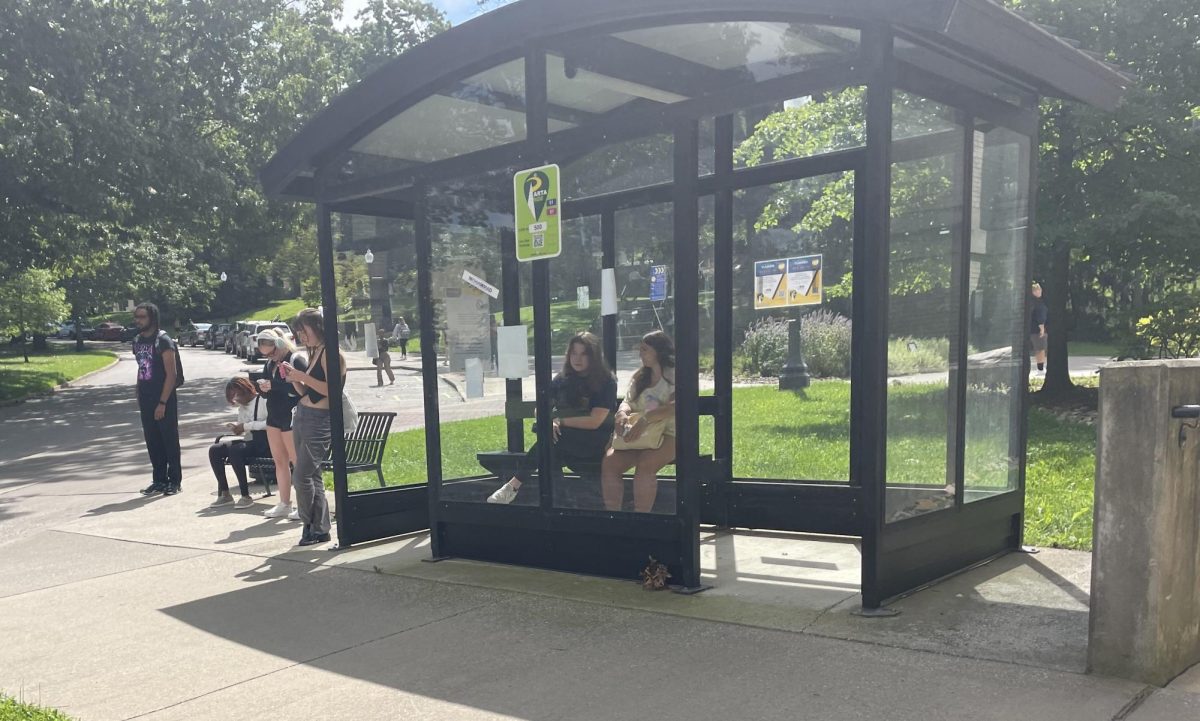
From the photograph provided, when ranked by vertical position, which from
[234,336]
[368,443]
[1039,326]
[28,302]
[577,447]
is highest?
[28,302]

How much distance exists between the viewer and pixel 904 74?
4137 mm

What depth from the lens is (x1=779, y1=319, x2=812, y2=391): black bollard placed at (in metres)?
6.57

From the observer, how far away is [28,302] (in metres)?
31.8

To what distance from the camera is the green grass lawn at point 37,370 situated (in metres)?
21.9

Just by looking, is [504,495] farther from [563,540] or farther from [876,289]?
[876,289]

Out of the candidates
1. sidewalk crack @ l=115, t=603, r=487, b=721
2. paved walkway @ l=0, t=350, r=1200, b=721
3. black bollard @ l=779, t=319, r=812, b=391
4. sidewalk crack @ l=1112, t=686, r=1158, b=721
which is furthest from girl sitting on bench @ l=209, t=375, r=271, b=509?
sidewalk crack @ l=1112, t=686, r=1158, b=721

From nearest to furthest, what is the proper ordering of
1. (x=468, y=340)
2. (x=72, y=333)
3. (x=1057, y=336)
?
1. (x=468, y=340)
2. (x=1057, y=336)
3. (x=72, y=333)

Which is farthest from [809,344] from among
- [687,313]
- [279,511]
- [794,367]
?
[279,511]

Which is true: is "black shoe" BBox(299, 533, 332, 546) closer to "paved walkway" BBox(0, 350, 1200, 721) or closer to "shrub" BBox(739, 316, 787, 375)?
"paved walkway" BBox(0, 350, 1200, 721)

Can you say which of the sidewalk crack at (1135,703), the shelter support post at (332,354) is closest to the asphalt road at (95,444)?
the shelter support post at (332,354)

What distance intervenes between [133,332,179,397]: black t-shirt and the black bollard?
20.0ft

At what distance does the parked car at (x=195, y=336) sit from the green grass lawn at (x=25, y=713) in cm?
5130

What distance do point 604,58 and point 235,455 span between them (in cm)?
545

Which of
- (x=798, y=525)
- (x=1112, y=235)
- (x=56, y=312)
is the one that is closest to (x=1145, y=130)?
(x=1112, y=235)
